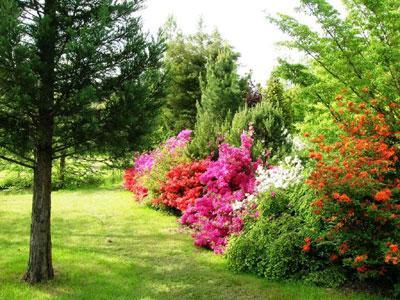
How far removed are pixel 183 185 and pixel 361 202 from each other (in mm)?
6604

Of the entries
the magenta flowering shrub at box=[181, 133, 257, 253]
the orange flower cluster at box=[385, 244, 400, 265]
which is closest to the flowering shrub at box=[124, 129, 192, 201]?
the magenta flowering shrub at box=[181, 133, 257, 253]

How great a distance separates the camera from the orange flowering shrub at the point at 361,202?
5.81 meters

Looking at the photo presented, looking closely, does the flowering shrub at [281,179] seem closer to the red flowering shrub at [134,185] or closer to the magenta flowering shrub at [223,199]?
the magenta flowering shrub at [223,199]

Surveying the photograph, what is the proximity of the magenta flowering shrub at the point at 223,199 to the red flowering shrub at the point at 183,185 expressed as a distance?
49cm

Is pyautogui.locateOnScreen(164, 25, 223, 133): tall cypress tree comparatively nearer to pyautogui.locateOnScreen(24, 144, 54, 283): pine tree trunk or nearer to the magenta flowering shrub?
the magenta flowering shrub

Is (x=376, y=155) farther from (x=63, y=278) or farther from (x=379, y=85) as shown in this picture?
(x=63, y=278)

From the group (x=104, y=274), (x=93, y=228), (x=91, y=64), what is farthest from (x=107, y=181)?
(x=91, y=64)

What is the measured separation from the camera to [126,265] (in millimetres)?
7758

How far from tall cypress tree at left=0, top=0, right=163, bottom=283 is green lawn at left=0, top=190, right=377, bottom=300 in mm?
658

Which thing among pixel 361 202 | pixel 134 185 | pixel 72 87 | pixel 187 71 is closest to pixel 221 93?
pixel 134 185

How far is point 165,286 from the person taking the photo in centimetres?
672

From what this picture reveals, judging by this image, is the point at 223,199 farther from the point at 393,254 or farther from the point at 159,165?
the point at 159,165

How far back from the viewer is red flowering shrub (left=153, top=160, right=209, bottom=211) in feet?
38.1

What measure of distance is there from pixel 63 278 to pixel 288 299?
3.64m
